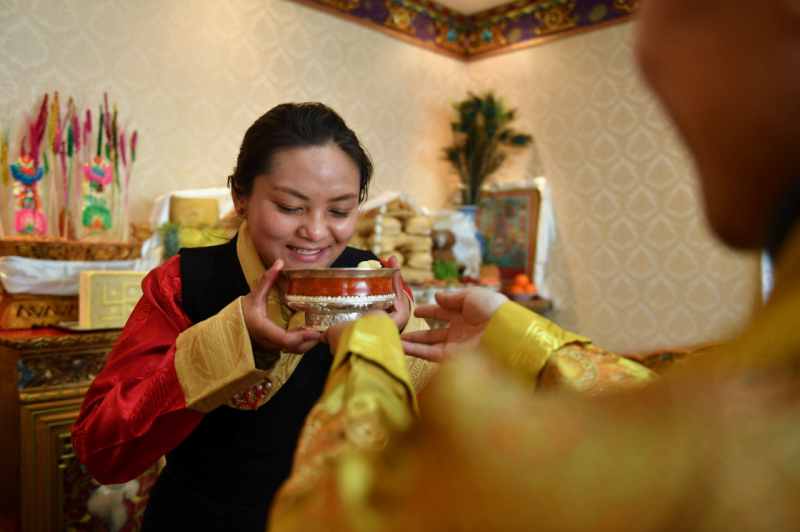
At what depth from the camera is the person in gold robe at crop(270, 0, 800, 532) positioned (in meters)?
0.42

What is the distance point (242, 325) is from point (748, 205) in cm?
86

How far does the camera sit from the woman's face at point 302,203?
4.53ft

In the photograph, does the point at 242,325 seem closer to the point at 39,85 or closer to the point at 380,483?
the point at 380,483

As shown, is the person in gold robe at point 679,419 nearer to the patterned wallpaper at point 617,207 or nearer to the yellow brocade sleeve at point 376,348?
the yellow brocade sleeve at point 376,348

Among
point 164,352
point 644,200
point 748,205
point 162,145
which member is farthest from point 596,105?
point 748,205

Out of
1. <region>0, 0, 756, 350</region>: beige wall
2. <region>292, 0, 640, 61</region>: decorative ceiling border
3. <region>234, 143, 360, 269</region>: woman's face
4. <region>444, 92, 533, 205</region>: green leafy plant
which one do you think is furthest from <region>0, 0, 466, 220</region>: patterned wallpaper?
<region>234, 143, 360, 269</region>: woman's face

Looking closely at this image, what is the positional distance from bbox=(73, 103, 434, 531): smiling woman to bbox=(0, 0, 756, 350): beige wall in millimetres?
2255

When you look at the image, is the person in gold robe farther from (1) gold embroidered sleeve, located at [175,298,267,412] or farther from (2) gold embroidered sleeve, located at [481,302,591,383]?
(1) gold embroidered sleeve, located at [175,298,267,412]

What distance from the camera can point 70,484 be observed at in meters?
2.40

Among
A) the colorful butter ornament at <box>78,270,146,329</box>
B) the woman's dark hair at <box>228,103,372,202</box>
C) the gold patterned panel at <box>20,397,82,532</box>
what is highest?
the woman's dark hair at <box>228,103,372,202</box>

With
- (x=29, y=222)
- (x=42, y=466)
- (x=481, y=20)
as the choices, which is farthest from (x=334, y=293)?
(x=481, y=20)

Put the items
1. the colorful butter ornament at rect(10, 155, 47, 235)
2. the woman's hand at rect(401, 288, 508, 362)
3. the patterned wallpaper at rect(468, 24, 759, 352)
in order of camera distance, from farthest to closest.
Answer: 1. the patterned wallpaper at rect(468, 24, 759, 352)
2. the colorful butter ornament at rect(10, 155, 47, 235)
3. the woman's hand at rect(401, 288, 508, 362)

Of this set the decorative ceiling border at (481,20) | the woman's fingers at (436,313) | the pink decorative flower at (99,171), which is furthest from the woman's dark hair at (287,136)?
the decorative ceiling border at (481,20)

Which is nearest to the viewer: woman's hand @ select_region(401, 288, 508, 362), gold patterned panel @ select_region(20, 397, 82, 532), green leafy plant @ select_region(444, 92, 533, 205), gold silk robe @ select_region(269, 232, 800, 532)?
gold silk robe @ select_region(269, 232, 800, 532)
